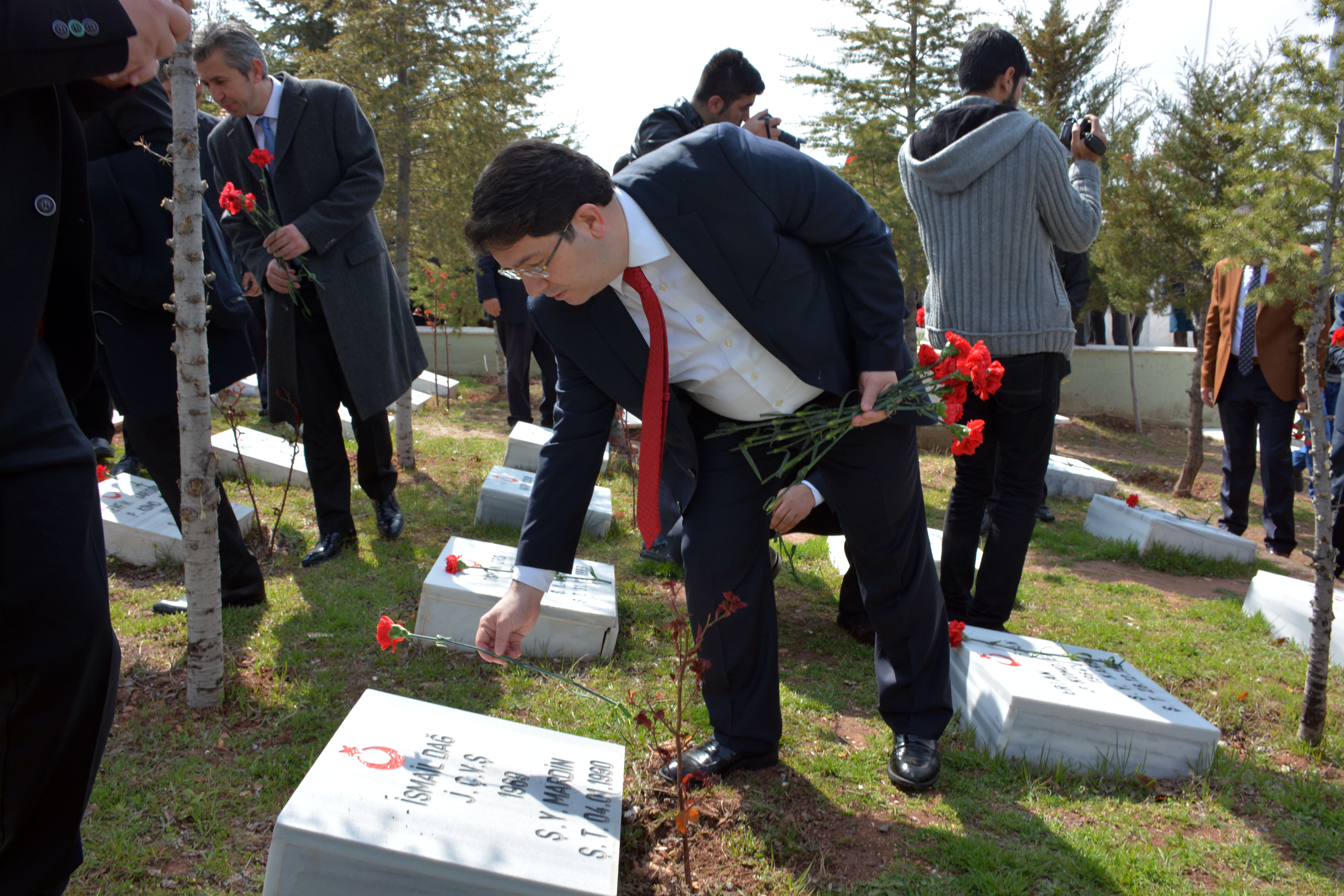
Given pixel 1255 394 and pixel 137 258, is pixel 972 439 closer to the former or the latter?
pixel 137 258

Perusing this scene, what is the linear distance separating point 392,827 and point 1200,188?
328 inches

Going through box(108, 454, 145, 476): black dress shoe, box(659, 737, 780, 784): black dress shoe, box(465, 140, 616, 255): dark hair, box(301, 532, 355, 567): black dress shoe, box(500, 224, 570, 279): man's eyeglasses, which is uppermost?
box(465, 140, 616, 255): dark hair

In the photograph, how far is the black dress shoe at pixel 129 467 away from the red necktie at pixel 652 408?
13.9 feet

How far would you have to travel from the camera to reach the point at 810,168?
2314mm

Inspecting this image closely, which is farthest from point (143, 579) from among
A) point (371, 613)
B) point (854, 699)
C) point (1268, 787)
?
point (1268, 787)

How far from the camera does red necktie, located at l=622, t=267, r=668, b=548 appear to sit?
2213mm

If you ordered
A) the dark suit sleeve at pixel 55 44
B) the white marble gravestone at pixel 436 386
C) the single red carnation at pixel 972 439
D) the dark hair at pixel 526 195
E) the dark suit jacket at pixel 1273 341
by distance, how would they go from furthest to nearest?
the white marble gravestone at pixel 436 386 → the dark suit jacket at pixel 1273 341 → the single red carnation at pixel 972 439 → the dark hair at pixel 526 195 → the dark suit sleeve at pixel 55 44

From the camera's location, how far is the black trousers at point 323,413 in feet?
13.9

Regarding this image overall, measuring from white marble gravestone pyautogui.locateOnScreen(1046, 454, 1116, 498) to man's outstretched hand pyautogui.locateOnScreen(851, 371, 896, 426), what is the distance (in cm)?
505

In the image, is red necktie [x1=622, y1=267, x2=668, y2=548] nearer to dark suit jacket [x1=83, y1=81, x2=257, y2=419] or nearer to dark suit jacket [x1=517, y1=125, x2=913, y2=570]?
dark suit jacket [x1=517, y1=125, x2=913, y2=570]

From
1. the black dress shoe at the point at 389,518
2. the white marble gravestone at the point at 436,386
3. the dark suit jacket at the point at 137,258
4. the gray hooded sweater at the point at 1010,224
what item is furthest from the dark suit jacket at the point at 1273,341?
the white marble gravestone at the point at 436,386

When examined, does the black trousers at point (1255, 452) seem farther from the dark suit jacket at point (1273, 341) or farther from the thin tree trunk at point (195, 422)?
the thin tree trunk at point (195, 422)

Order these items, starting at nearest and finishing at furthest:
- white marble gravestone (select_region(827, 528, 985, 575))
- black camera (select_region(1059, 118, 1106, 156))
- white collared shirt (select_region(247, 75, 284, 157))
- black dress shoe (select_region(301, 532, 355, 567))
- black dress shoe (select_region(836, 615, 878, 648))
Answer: black camera (select_region(1059, 118, 1106, 156)) < black dress shoe (select_region(836, 615, 878, 648)) < white collared shirt (select_region(247, 75, 284, 157)) < black dress shoe (select_region(301, 532, 355, 567)) < white marble gravestone (select_region(827, 528, 985, 575))

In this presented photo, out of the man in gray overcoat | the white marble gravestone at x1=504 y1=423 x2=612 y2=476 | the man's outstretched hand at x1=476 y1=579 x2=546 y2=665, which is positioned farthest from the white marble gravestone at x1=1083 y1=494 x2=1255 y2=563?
the man's outstretched hand at x1=476 y1=579 x2=546 y2=665
